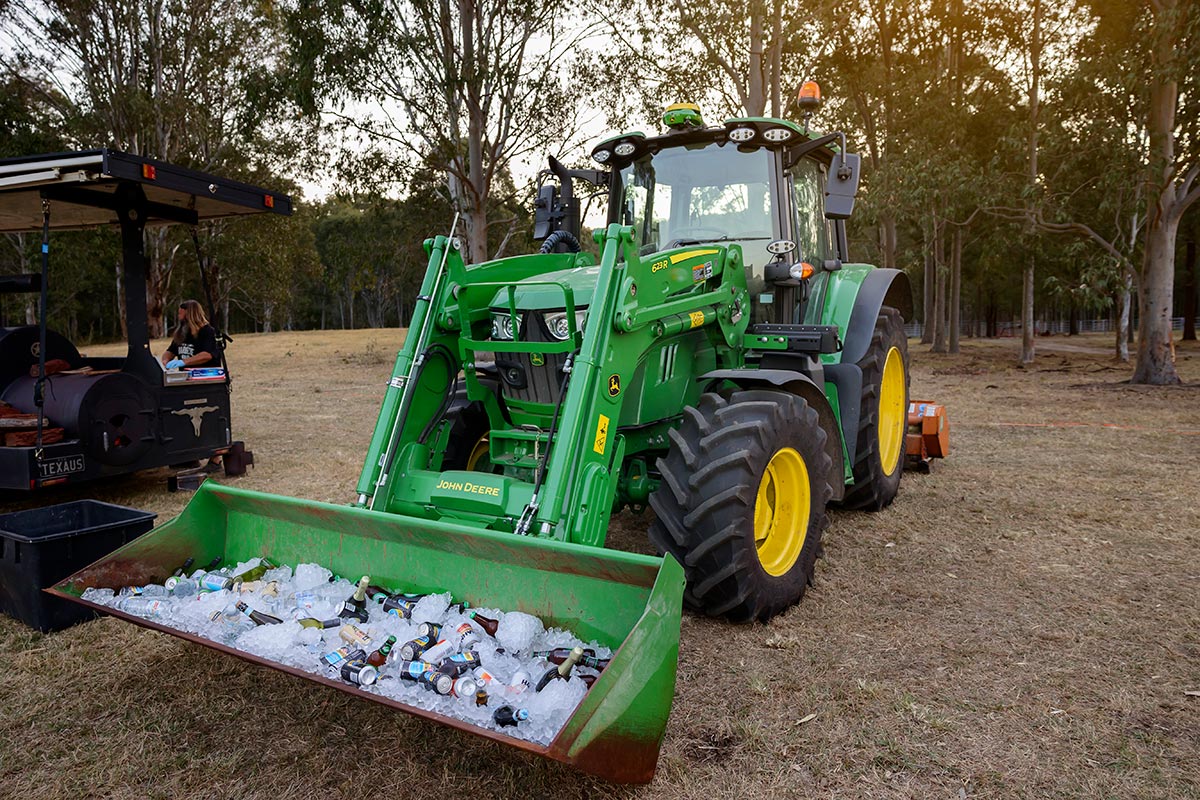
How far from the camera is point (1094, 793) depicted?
280cm

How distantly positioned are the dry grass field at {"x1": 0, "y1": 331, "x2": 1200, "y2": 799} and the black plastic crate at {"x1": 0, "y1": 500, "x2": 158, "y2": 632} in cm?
12

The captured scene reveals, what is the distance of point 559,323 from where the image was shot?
14.6 feet

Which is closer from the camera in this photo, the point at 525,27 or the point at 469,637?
the point at 469,637

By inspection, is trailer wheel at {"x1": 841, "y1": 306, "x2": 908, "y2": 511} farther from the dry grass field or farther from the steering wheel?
the steering wheel

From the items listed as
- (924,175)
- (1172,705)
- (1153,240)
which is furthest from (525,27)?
(1172,705)

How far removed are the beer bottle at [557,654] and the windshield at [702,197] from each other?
9.76 ft

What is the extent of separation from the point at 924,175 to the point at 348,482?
45.3ft

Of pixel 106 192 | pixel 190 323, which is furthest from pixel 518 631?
pixel 190 323

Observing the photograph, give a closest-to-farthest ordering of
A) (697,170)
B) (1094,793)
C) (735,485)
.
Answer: (1094,793) < (735,485) < (697,170)

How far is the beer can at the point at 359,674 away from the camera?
2.82 m

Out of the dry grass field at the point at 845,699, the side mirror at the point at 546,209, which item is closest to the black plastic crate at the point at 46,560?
the dry grass field at the point at 845,699

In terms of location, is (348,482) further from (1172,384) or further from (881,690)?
(1172,384)

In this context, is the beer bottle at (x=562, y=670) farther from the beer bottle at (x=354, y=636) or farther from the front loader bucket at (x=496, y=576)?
the beer bottle at (x=354, y=636)

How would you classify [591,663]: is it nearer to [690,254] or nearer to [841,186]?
[690,254]
